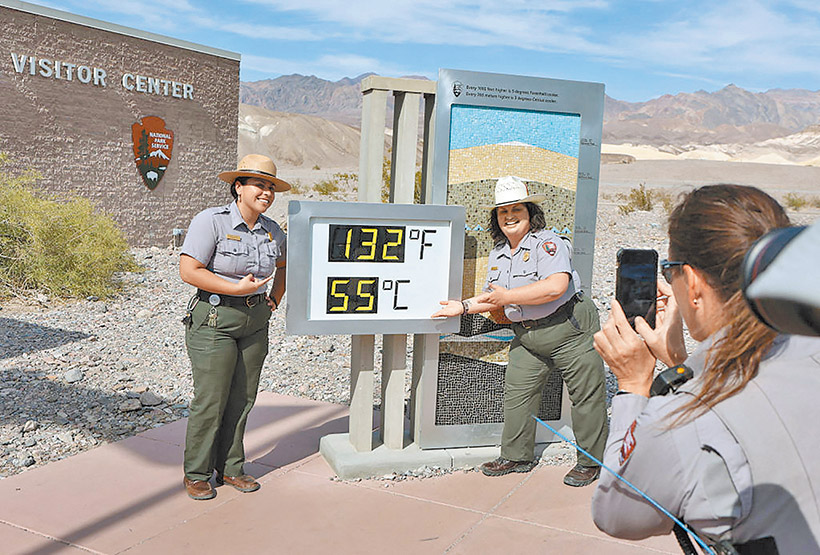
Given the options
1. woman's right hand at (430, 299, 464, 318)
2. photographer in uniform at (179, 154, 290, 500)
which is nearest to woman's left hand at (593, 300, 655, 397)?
photographer in uniform at (179, 154, 290, 500)

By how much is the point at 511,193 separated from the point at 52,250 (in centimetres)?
873

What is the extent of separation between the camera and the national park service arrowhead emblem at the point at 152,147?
16094mm

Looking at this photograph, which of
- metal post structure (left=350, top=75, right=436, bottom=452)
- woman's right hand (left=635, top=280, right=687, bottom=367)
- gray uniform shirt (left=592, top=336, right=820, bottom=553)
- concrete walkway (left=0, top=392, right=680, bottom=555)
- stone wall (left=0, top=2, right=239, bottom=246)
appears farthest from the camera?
stone wall (left=0, top=2, right=239, bottom=246)

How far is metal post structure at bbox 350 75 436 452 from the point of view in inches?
180

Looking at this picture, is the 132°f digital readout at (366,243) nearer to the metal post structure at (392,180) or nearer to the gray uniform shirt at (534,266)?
the metal post structure at (392,180)

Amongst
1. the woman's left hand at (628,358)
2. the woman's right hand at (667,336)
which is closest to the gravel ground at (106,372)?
the woman's right hand at (667,336)

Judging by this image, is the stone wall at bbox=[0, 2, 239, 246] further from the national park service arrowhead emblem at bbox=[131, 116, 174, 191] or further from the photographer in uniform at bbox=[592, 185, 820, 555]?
the photographer in uniform at bbox=[592, 185, 820, 555]

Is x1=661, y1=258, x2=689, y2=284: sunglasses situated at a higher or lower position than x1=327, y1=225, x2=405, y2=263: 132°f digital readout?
higher

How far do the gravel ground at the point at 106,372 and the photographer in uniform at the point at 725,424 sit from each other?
7.61 ft

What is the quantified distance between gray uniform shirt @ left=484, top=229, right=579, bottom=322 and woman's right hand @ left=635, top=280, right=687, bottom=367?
6.92 ft

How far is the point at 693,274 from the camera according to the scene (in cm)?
169

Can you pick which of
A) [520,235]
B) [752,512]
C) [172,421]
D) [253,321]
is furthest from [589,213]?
[752,512]

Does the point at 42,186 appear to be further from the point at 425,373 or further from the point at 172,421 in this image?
the point at 425,373

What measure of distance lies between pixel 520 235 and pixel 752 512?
3.01 m
